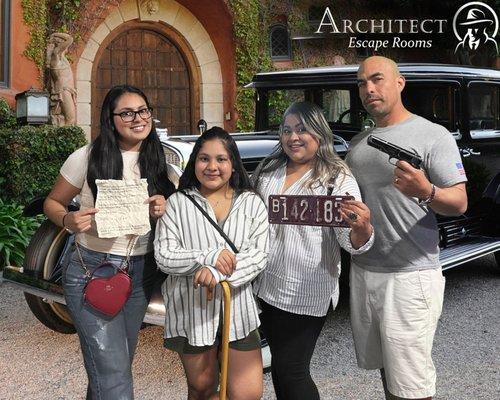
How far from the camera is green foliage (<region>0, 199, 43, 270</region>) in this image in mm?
6410

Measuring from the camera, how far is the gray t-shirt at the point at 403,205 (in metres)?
2.27

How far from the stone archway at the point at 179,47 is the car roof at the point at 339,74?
5.90 metres

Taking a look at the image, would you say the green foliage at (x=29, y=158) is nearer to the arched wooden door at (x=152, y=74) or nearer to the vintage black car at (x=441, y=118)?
the vintage black car at (x=441, y=118)

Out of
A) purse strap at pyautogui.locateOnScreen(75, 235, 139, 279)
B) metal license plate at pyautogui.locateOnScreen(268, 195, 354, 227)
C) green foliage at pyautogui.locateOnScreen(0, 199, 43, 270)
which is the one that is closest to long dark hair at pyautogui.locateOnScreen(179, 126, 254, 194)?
metal license plate at pyautogui.locateOnScreen(268, 195, 354, 227)

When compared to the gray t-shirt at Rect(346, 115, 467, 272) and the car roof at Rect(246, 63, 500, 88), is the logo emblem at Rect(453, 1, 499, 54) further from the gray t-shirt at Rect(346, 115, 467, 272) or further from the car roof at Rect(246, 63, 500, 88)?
the gray t-shirt at Rect(346, 115, 467, 272)

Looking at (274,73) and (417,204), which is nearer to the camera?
(417,204)

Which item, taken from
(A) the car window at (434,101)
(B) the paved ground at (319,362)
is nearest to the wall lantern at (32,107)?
(B) the paved ground at (319,362)

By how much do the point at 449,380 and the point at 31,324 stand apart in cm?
302

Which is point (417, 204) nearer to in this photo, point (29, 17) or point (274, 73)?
point (274, 73)

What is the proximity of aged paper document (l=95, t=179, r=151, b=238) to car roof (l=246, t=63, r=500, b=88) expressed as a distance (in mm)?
3235

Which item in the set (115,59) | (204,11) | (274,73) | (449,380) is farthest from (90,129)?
(449,380)

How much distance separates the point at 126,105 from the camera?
7.81 feet

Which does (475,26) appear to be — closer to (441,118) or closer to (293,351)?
(441,118)

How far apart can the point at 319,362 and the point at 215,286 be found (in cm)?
183
